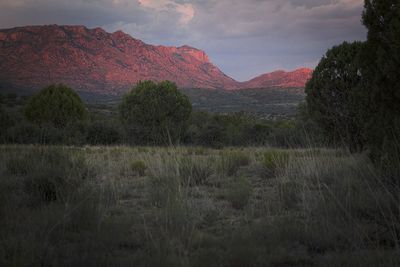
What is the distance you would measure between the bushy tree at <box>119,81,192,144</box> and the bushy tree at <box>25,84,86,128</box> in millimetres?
4122

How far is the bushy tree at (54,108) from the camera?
28.7 m

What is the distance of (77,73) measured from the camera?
153 meters

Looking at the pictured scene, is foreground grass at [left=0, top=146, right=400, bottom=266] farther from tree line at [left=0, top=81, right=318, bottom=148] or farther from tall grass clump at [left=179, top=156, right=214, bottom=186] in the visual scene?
tree line at [left=0, top=81, right=318, bottom=148]

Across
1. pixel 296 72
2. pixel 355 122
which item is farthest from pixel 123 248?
pixel 296 72

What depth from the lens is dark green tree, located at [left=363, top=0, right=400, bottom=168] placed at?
4.40 meters

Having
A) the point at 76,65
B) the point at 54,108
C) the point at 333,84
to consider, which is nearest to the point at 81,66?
the point at 76,65

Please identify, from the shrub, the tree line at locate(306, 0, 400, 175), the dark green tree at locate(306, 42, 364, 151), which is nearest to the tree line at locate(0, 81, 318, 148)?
the dark green tree at locate(306, 42, 364, 151)

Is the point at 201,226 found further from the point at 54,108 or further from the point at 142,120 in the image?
the point at 54,108

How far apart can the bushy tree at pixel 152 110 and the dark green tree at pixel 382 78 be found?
72.1 ft

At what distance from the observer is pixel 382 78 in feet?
15.1

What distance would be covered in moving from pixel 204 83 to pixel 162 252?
545ft

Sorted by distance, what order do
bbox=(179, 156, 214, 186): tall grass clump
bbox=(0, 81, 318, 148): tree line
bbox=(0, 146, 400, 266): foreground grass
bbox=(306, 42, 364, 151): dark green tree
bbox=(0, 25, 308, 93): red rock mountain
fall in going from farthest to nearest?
1. bbox=(0, 25, 308, 93): red rock mountain
2. bbox=(0, 81, 318, 148): tree line
3. bbox=(306, 42, 364, 151): dark green tree
4. bbox=(179, 156, 214, 186): tall grass clump
5. bbox=(0, 146, 400, 266): foreground grass

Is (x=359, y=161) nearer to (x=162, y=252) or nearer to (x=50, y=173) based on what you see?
(x=162, y=252)

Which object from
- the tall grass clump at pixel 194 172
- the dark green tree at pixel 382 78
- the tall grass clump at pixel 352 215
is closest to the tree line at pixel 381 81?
the dark green tree at pixel 382 78
